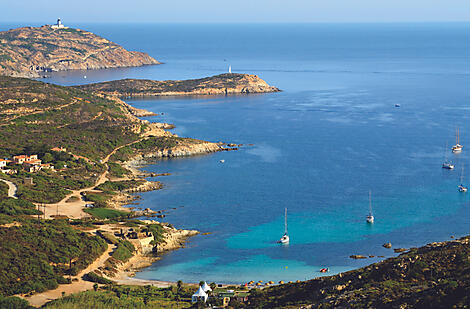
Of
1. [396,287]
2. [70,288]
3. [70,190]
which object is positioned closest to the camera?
[396,287]

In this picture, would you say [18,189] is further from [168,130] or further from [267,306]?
[168,130]

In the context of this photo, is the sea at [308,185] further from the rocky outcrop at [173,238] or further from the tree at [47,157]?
the tree at [47,157]

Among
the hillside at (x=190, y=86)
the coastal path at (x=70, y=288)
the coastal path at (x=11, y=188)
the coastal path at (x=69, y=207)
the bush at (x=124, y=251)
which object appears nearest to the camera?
the coastal path at (x=70, y=288)

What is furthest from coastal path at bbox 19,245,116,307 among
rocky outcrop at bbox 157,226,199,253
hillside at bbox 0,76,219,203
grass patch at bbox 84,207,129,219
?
hillside at bbox 0,76,219,203

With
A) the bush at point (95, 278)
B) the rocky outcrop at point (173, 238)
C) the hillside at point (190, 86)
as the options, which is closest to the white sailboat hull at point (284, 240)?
the rocky outcrop at point (173, 238)

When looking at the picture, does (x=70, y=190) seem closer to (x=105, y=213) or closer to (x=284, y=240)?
(x=105, y=213)

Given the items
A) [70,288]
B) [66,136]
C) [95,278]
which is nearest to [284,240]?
[95,278]

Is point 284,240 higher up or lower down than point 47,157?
lower down
